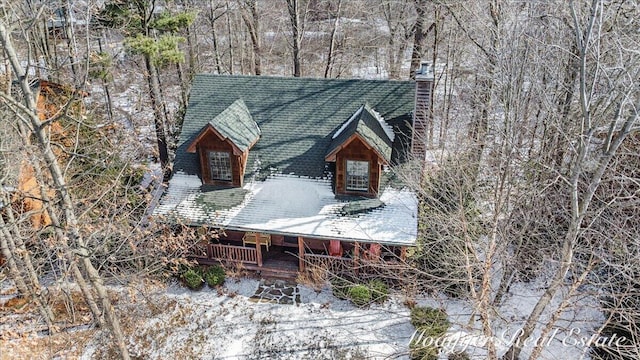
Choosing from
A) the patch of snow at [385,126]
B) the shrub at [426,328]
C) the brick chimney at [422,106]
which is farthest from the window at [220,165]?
the shrub at [426,328]

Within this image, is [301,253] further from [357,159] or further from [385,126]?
[385,126]

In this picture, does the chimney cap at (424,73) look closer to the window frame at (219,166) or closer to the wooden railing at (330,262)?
the wooden railing at (330,262)

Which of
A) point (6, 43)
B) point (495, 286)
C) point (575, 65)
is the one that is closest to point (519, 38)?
point (575, 65)

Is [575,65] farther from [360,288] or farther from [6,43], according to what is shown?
[6,43]

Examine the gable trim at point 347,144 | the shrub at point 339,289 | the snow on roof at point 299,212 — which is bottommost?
the shrub at point 339,289

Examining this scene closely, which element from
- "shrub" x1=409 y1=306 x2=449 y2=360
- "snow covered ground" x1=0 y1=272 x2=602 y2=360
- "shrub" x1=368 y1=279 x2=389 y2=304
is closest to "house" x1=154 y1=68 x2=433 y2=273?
"shrub" x1=368 y1=279 x2=389 y2=304
